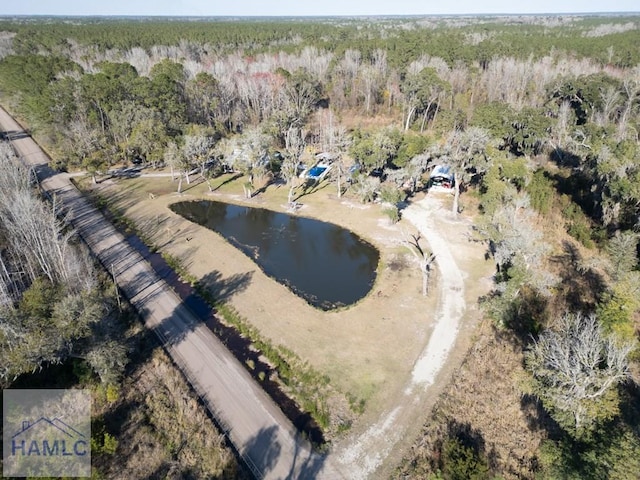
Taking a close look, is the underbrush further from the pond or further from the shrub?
the shrub

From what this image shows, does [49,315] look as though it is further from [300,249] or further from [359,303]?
[300,249]

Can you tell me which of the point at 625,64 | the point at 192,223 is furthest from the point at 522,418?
the point at 625,64

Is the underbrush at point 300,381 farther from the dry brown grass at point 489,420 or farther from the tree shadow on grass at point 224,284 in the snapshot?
the dry brown grass at point 489,420

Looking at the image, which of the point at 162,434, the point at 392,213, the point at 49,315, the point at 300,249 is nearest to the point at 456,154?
the point at 392,213

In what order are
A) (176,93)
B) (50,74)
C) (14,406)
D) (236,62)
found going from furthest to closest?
(236,62) < (50,74) < (176,93) < (14,406)

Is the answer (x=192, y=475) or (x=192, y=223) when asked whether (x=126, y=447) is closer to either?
(x=192, y=475)

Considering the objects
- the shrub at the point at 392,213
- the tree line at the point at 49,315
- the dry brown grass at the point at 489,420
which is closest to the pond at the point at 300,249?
the shrub at the point at 392,213
